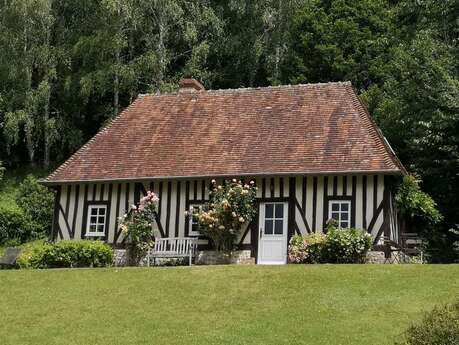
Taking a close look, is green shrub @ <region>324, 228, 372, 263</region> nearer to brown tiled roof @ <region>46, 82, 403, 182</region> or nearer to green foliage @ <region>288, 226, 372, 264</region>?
green foliage @ <region>288, 226, 372, 264</region>

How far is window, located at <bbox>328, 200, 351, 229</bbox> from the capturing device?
20938 millimetres

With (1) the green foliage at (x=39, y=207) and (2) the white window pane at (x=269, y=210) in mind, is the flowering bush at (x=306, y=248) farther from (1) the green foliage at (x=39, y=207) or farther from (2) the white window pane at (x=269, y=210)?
(1) the green foliage at (x=39, y=207)

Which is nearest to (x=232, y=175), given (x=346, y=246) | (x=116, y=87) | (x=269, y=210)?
(x=269, y=210)

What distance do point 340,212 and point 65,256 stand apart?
24.3 feet

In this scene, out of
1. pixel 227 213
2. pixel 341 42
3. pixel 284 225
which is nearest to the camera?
pixel 227 213

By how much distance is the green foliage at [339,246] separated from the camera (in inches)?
761

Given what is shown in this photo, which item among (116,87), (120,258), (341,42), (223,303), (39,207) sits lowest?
(223,303)

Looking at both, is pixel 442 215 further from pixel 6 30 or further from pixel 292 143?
pixel 6 30

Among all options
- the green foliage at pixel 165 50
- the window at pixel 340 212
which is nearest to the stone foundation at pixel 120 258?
the window at pixel 340 212

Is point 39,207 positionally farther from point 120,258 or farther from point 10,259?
point 10,259

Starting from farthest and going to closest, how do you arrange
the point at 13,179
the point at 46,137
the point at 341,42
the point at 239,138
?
1. the point at 13,179
2. the point at 341,42
3. the point at 46,137
4. the point at 239,138

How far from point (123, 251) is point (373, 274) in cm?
851

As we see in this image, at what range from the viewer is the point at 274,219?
21.6 meters

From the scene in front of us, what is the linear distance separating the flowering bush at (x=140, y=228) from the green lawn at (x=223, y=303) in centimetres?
319
